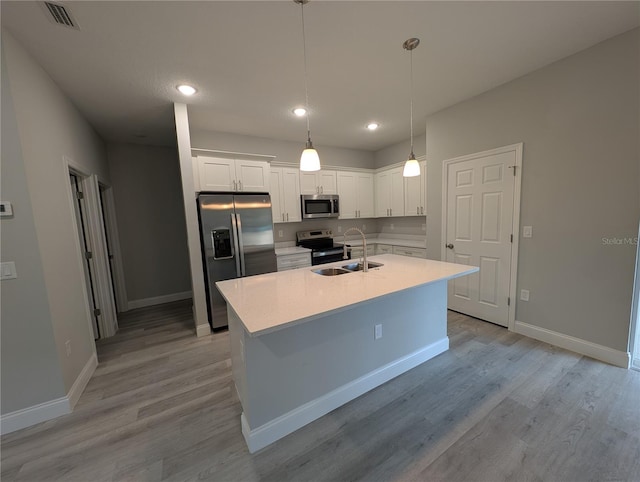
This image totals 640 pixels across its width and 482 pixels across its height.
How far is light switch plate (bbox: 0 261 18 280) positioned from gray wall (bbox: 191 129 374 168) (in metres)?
2.46

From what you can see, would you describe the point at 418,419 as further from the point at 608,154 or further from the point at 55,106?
the point at 55,106

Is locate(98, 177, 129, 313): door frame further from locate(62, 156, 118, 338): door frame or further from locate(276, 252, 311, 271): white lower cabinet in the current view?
locate(276, 252, 311, 271): white lower cabinet

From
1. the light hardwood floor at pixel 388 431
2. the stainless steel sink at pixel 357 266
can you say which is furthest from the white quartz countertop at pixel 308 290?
the light hardwood floor at pixel 388 431

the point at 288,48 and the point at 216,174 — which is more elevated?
the point at 288,48

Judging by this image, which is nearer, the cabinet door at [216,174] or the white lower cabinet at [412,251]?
the cabinet door at [216,174]

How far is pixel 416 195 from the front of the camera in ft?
14.1

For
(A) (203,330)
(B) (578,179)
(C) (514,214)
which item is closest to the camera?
(B) (578,179)

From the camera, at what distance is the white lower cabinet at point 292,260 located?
392cm

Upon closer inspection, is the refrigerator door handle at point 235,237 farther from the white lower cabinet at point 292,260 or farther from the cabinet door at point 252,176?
the white lower cabinet at point 292,260

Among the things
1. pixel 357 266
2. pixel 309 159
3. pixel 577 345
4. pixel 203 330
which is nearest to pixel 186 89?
pixel 309 159

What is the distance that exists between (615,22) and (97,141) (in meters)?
5.50

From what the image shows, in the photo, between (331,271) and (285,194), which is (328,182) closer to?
(285,194)

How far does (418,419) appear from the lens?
1.75m

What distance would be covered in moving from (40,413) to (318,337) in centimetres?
207
